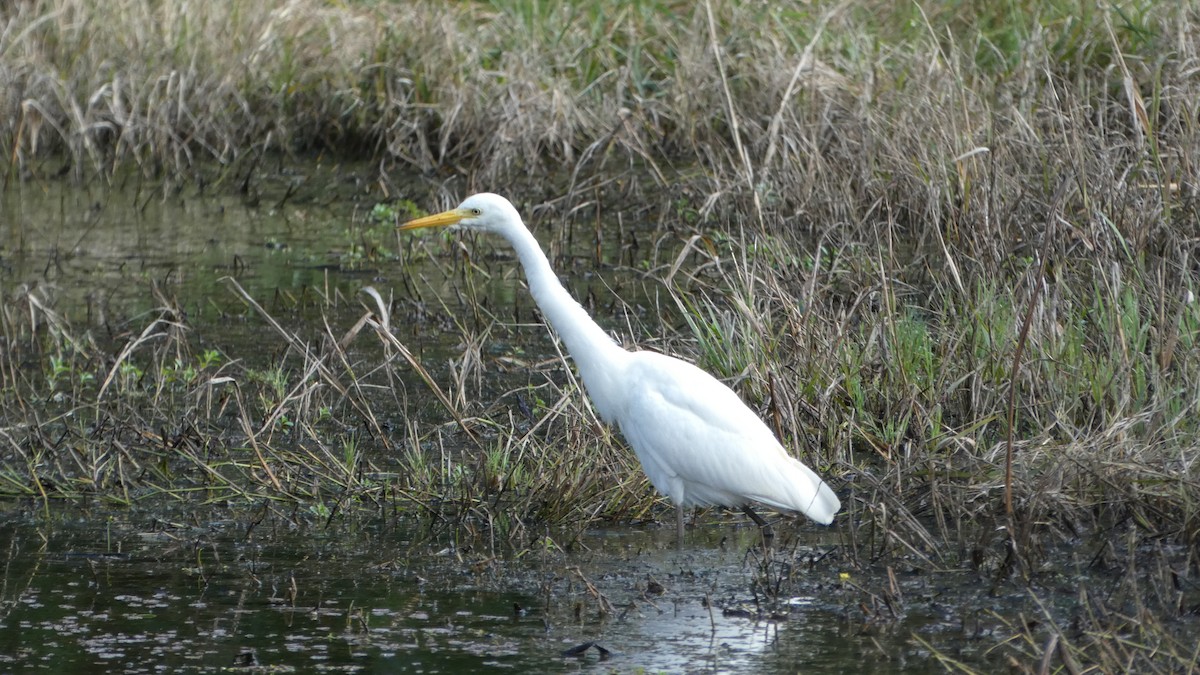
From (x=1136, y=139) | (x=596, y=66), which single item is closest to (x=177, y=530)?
(x=1136, y=139)

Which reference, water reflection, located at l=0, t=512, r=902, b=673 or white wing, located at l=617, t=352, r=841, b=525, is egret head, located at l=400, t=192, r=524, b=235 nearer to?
white wing, located at l=617, t=352, r=841, b=525

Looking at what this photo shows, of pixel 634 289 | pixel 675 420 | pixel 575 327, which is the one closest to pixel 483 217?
pixel 575 327

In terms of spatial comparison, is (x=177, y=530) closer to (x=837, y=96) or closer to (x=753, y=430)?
(x=753, y=430)

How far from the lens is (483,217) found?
186 inches

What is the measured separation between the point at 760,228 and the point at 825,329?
88 centimetres

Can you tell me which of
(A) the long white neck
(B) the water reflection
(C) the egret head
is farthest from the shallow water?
(C) the egret head

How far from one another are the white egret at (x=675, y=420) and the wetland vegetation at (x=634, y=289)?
0.18 meters

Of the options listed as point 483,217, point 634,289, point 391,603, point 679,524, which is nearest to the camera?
A: point 391,603

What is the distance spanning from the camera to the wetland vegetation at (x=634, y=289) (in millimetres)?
4270

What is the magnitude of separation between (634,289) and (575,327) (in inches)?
110

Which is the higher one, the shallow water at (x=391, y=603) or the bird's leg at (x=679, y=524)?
the bird's leg at (x=679, y=524)

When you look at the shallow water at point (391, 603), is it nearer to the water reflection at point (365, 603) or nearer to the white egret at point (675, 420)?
the water reflection at point (365, 603)

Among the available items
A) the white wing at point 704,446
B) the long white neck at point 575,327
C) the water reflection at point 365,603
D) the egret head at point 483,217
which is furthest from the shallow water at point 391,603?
the egret head at point 483,217

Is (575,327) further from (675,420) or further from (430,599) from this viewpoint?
(430,599)
